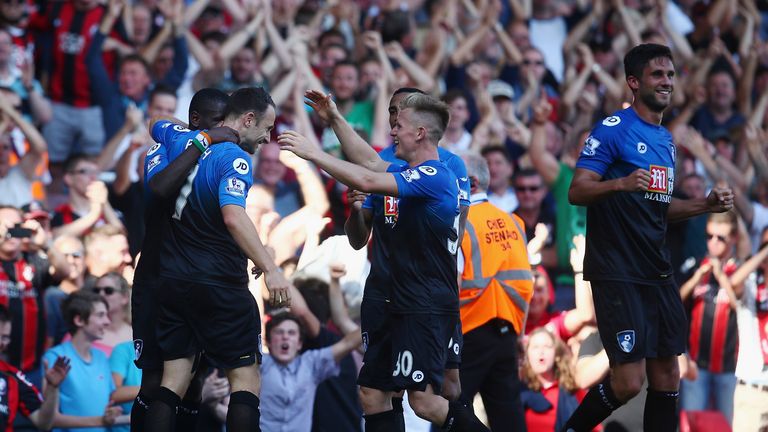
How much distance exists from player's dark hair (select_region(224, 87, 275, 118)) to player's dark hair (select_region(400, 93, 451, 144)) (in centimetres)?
85

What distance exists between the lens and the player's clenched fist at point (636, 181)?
23.4ft

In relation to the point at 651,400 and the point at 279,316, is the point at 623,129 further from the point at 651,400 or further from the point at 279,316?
the point at 279,316

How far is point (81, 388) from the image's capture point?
9367mm

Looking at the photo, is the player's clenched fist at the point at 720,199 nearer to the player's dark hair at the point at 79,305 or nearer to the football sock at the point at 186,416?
the football sock at the point at 186,416

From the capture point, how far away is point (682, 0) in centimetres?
1862

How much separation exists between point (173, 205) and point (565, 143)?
7.79 metres

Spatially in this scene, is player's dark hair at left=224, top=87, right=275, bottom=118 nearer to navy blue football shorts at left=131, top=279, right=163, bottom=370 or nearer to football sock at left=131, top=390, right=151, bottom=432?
navy blue football shorts at left=131, top=279, right=163, bottom=370

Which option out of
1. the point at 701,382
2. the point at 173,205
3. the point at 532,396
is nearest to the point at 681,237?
the point at 701,382

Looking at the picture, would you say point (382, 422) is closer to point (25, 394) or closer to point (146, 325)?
point (146, 325)

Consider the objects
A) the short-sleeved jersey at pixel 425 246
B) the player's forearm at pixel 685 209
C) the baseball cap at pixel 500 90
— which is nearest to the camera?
the short-sleeved jersey at pixel 425 246

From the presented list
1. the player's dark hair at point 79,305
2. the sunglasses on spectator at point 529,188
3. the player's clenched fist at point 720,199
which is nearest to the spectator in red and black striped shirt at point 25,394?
the player's dark hair at point 79,305

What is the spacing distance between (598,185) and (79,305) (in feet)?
13.5

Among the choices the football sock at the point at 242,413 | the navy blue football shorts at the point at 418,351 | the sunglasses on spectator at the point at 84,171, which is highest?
the sunglasses on spectator at the point at 84,171

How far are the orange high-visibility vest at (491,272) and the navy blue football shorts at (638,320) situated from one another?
104 centimetres
